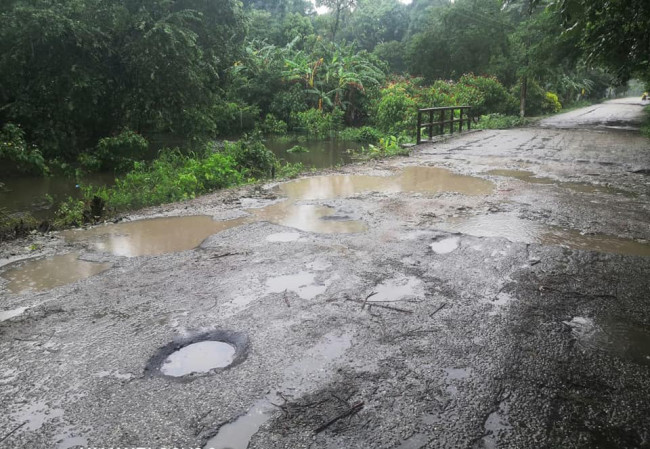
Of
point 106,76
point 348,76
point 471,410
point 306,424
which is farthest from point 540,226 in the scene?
point 348,76

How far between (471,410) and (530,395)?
398 millimetres

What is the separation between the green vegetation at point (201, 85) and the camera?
923 centimetres

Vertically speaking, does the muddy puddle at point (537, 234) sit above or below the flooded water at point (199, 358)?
below

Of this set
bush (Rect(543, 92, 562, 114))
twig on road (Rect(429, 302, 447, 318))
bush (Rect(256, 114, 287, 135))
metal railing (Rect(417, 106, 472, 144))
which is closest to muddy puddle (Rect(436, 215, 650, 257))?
twig on road (Rect(429, 302, 447, 318))

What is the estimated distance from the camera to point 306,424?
242 cm

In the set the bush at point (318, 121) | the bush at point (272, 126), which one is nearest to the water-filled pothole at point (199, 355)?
the bush at point (318, 121)

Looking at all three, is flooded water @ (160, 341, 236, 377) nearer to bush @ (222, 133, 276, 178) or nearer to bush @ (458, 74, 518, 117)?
bush @ (222, 133, 276, 178)

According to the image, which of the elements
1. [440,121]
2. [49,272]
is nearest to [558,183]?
[440,121]

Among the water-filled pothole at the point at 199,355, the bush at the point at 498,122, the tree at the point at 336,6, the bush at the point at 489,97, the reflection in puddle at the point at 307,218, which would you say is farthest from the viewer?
the tree at the point at 336,6

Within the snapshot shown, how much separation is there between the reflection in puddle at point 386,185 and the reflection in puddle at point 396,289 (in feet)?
11.5

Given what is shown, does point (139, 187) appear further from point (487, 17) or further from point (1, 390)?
point (487, 17)

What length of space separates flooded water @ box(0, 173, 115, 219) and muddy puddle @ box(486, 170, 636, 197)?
29.5ft

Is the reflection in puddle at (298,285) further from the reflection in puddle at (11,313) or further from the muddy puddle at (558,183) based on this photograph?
the muddy puddle at (558,183)

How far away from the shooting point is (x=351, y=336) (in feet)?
10.6
